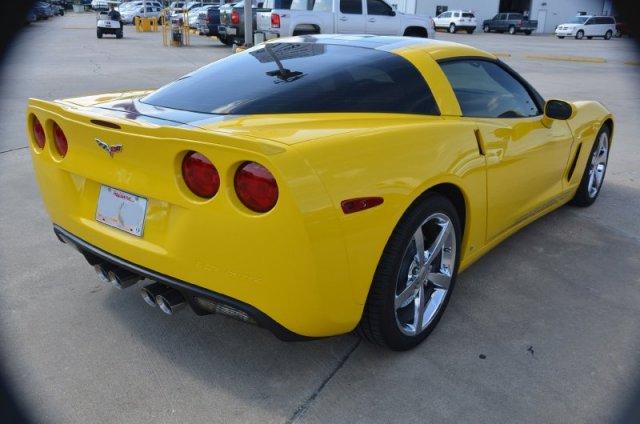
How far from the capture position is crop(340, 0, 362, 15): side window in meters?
15.4

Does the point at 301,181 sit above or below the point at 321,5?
below

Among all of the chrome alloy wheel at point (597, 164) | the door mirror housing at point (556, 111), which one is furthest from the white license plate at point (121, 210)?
the chrome alloy wheel at point (597, 164)

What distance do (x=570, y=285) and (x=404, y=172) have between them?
175 centimetres

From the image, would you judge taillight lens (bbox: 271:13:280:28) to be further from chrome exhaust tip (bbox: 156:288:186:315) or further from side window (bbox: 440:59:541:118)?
chrome exhaust tip (bbox: 156:288:186:315)

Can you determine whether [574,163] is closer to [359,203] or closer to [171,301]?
[359,203]

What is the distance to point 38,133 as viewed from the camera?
276cm

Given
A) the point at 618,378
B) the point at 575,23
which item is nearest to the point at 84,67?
the point at 618,378

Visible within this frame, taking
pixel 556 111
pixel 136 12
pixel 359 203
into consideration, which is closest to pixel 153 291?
pixel 359 203

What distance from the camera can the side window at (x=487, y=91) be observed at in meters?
3.08

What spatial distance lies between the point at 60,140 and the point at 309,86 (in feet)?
4.14

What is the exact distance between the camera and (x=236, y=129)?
2.16 meters

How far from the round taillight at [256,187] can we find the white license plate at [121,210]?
0.50 m

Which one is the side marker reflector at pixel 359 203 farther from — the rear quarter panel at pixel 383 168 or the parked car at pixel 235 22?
the parked car at pixel 235 22

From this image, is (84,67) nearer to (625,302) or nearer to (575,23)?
(625,302)
